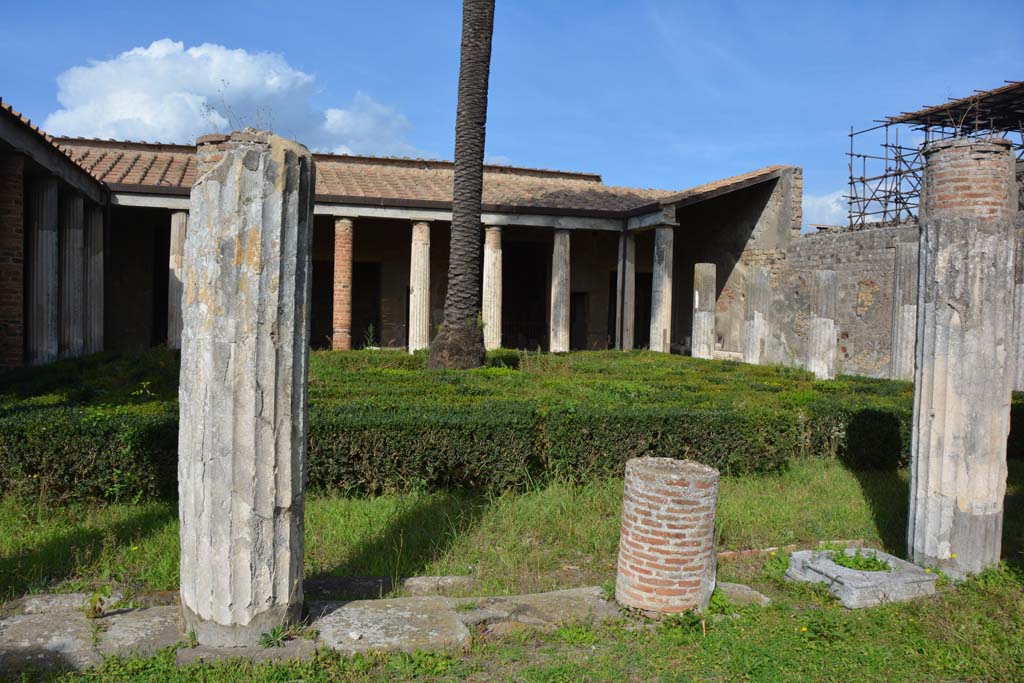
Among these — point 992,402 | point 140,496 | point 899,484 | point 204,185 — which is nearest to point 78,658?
point 204,185

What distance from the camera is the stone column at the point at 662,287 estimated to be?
14.6m

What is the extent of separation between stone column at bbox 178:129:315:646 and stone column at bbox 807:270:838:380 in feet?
34.8

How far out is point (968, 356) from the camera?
177 inches

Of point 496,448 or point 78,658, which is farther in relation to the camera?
point 496,448

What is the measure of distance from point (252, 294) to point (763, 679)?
2.64 m

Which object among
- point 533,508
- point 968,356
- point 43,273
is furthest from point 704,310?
point 43,273

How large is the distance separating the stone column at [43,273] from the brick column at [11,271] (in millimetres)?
682

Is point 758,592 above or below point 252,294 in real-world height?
below

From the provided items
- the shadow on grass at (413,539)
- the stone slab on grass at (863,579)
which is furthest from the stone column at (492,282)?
the stone slab on grass at (863,579)

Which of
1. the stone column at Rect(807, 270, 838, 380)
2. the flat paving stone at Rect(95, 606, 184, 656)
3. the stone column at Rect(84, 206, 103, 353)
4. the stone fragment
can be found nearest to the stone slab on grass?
the stone fragment

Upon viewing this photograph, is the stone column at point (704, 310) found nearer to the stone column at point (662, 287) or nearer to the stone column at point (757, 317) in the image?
the stone column at point (662, 287)

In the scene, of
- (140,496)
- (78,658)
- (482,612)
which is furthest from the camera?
(140,496)

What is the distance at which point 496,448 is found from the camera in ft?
20.2

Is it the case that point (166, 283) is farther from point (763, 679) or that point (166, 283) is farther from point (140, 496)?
point (763, 679)
